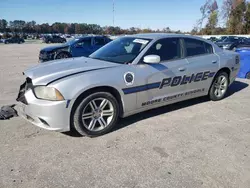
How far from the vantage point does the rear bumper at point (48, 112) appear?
3199 millimetres

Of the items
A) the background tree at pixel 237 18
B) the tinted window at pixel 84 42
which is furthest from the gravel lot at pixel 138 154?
the background tree at pixel 237 18

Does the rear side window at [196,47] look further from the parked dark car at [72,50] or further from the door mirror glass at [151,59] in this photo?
the parked dark car at [72,50]

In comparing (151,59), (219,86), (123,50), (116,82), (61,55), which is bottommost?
(219,86)

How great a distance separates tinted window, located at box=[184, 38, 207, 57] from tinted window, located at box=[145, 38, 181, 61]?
256 millimetres

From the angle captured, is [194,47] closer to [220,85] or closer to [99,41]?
[220,85]

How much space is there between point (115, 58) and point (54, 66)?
42.7 inches

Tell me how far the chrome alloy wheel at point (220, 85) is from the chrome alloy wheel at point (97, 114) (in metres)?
2.92

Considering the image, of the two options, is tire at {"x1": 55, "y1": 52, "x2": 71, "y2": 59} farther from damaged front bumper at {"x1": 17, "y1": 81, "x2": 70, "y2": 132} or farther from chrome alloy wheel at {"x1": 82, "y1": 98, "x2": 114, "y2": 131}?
chrome alloy wheel at {"x1": 82, "y1": 98, "x2": 114, "y2": 131}

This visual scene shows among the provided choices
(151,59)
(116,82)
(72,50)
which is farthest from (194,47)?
(72,50)

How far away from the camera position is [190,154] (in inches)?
124

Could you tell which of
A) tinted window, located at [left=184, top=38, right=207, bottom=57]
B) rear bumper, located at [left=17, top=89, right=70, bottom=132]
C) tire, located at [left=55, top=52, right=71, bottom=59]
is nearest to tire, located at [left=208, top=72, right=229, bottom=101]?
tinted window, located at [left=184, top=38, right=207, bottom=57]

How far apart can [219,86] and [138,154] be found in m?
3.29

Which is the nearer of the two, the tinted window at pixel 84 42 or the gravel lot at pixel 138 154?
the gravel lot at pixel 138 154

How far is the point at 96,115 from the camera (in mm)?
3646
